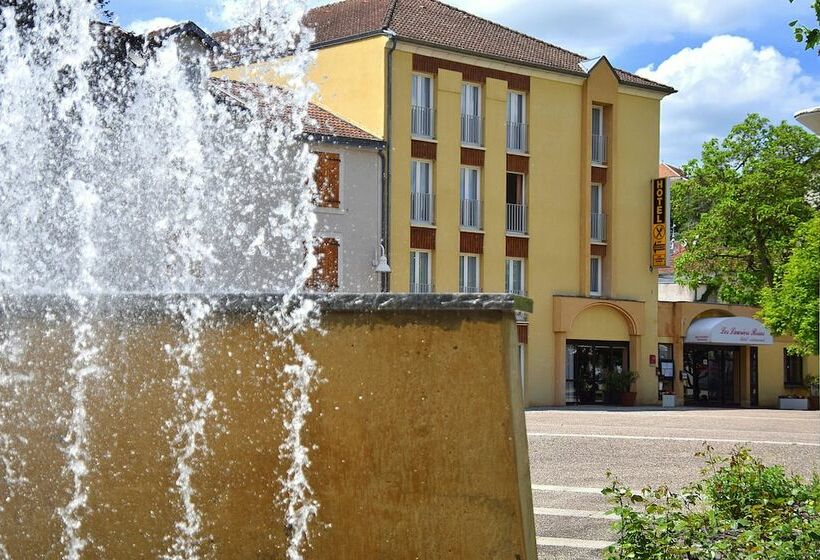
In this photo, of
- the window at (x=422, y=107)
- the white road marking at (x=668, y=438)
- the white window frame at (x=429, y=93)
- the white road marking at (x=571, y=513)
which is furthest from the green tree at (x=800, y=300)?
the white road marking at (x=571, y=513)

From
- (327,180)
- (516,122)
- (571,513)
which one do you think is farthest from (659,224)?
(571,513)

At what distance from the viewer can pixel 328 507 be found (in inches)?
222

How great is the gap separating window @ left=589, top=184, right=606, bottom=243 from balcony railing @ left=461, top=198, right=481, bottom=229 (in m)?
5.64

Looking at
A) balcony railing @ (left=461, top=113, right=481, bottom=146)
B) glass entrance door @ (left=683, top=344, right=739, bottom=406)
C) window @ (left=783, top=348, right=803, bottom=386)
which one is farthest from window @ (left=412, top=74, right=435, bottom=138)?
window @ (left=783, top=348, right=803, bottom=386)

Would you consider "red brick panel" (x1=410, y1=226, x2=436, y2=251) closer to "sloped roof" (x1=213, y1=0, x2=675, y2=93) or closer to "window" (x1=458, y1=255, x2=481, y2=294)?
"window" (x1=458, y1=255, x2=481, y2=294)

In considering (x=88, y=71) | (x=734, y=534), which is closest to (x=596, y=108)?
(x=88, y=71)

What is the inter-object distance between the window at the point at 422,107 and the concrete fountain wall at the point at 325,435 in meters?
35.2

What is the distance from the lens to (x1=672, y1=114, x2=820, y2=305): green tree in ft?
183

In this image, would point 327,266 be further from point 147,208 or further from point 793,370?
point 793,370

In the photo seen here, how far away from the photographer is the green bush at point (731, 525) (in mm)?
6883

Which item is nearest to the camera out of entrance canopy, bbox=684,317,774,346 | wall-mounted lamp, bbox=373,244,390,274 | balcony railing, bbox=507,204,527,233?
wall-mounted lamp, bbox=373,244,390,274

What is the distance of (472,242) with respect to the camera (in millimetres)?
42219

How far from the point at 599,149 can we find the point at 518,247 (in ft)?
17.8

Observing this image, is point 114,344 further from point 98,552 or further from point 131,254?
point 131,254
